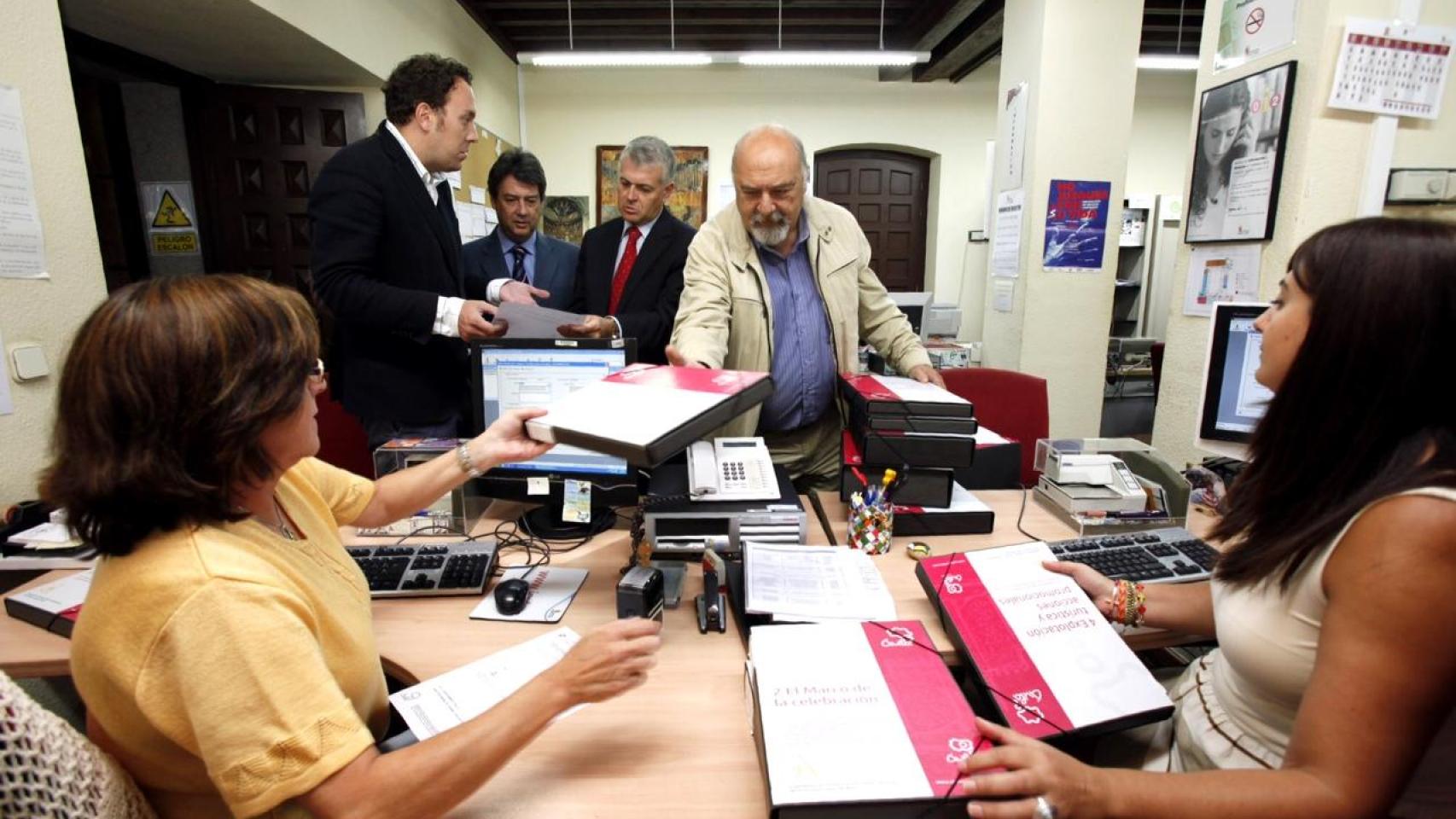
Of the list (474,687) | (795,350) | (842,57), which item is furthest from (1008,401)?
(842,57)

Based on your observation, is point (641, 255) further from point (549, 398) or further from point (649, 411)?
point (649, 411)

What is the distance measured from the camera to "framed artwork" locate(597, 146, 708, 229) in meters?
6.68

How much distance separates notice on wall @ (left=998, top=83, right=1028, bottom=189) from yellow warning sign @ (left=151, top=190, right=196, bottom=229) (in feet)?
14.5

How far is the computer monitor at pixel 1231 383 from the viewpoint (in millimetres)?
1674

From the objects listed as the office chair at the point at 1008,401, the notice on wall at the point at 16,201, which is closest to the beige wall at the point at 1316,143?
the office chair at the point at 1008,401

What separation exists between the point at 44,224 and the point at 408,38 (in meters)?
3.00

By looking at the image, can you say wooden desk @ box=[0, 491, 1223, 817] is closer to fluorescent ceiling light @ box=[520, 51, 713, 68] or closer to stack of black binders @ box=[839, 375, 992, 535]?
stack of black binders @ box=[839, 375, 992, 535]

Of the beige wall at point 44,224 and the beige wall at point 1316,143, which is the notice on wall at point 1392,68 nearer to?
the beige wall at point 1316,143

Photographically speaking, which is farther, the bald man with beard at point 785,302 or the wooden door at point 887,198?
the wooden door at point 887,198

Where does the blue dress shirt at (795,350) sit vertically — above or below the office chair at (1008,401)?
above

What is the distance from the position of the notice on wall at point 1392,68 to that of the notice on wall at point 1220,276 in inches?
17.4

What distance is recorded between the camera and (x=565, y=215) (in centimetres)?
680

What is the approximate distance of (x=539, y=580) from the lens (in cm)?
145

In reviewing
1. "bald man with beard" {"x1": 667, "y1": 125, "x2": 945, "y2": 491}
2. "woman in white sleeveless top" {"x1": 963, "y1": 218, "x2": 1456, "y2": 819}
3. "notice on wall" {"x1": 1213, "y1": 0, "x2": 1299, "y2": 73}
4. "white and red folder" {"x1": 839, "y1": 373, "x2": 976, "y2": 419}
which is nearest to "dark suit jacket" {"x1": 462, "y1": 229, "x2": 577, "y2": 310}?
"bald man with beard" {"x1": 667, "y1": 125, "x2": 945, "y2": 491}
